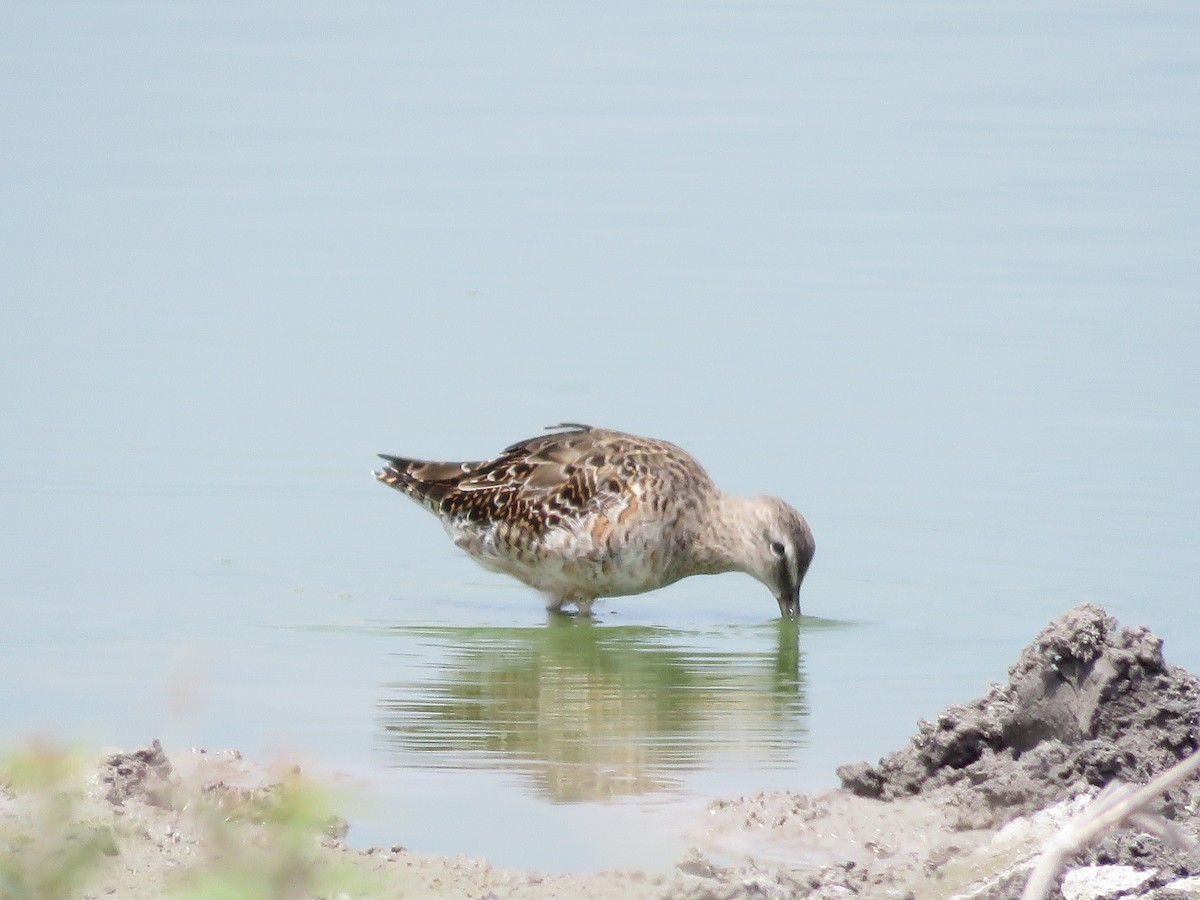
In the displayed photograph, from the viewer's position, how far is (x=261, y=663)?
9297mm

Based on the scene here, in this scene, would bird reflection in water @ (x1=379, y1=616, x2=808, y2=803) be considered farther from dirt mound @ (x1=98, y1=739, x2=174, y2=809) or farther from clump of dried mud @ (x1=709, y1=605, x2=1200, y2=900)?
dirt mound @ (x1=98, y1=739, x2=174, y2=809)

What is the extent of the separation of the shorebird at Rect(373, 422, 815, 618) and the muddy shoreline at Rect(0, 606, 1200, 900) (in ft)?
12.4

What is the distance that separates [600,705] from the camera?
9008mm

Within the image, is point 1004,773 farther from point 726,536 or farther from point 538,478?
point 538,478

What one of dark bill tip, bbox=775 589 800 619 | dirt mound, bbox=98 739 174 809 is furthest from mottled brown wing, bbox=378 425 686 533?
dirt mound, bbox=98 739 174 809

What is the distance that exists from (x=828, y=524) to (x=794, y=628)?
1412 mm

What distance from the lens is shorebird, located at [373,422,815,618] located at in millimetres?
10898

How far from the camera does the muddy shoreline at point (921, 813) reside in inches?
229

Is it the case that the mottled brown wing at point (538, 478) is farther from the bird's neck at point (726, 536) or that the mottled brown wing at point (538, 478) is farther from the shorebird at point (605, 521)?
the bird's neck at point (726, 536)

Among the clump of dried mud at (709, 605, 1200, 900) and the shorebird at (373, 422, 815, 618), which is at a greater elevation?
the shorebird at (373, 422, 815, 618)

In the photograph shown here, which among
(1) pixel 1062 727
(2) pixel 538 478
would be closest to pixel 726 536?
(2) pixel 538 478

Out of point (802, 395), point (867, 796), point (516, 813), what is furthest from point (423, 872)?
point (802, 395)

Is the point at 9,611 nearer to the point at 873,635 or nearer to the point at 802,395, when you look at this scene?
the point at 873,635

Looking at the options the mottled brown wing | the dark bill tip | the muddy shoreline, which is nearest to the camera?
the muddy shoreline
